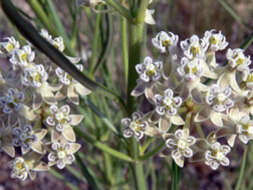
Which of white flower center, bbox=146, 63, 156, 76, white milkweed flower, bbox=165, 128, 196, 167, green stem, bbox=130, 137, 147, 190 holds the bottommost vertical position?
green stem, bbox=130, 137, 147, 190

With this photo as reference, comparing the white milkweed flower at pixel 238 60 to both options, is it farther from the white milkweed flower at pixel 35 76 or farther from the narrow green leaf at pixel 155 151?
the white milkweed flower at pixel 35 76

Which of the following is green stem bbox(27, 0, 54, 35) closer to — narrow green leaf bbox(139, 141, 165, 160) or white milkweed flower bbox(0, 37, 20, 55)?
white milkweed flower bbox(0, 37, 20, 55)

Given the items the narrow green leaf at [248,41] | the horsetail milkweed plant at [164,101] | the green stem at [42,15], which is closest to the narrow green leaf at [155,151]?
the horsetail milkweed plant at [164,101]

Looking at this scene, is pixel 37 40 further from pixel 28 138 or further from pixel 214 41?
pixel 214 41

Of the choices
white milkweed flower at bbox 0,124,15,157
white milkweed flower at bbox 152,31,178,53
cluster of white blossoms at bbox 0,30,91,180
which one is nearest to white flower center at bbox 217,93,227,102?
white milkweed flower at bbox 152,31,178,53

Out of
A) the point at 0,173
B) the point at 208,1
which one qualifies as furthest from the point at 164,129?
the point at 208,1

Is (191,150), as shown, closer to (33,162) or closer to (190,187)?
(33,162)
